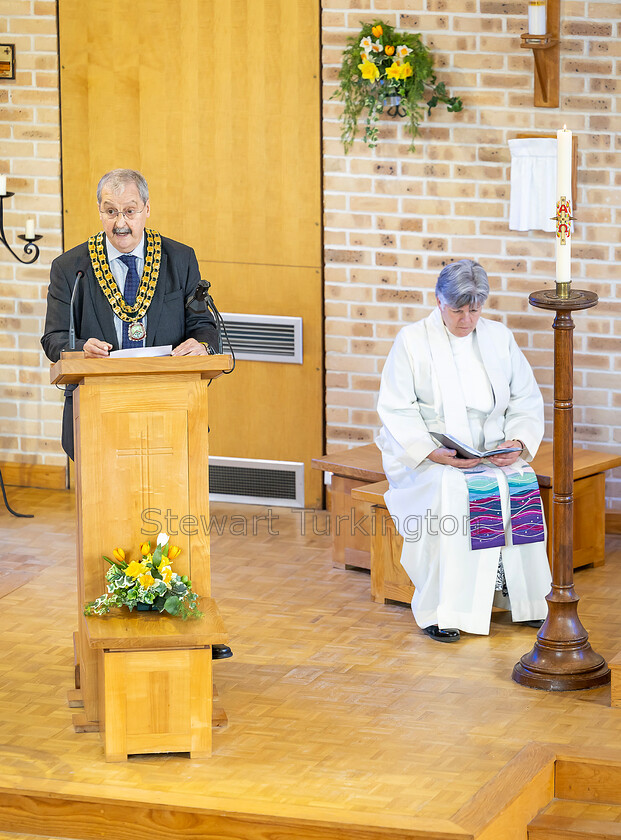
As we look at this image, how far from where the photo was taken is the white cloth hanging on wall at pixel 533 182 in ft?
20.7

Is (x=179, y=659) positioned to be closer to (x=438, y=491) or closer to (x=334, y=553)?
(x=438, y=491)

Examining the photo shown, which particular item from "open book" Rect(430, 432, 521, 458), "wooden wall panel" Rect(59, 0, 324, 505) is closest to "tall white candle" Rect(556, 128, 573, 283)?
"open book" Rect(430, 432, 521, 458)

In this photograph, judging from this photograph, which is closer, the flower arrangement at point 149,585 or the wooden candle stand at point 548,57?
the flower arrangement at point 149,585

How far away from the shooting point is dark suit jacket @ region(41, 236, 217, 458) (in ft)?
15.5

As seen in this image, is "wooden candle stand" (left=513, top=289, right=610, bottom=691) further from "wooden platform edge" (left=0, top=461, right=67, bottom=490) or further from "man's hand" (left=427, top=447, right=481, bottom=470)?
"wooden platform edge" (left=0, top=461, right=67, bottom=490)

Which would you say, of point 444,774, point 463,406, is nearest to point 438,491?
point 463,406

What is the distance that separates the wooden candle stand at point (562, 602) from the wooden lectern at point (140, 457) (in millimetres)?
1140

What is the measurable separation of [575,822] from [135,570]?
1.45 metres

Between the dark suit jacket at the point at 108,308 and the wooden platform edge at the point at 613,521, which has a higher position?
the dark suit jacket at the point at 108,308

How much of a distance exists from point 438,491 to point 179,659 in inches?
59.2

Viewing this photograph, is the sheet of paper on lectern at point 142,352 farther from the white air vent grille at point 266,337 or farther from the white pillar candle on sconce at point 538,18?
the white pillar candle on sconce at point 538,18

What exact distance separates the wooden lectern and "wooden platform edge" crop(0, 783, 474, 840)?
50 centimetres

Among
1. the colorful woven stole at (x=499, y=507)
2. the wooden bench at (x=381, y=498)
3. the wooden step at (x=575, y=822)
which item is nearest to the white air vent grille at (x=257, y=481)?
the wooden bench at (x=381, y=498)

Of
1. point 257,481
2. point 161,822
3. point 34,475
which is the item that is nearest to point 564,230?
point 161,822
